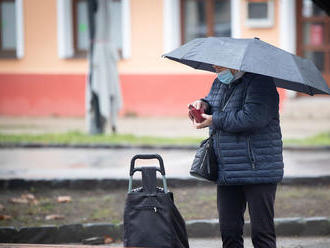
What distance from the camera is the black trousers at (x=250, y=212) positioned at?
5.28m

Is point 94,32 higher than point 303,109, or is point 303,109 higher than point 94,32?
point 94,32

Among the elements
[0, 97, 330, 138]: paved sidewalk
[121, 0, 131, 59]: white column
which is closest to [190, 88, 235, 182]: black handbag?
[0, 97, 330, 138]: paved sidewalk

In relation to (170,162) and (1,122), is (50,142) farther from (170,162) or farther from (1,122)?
(1,122)

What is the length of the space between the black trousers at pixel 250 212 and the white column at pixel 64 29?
47.0 ft

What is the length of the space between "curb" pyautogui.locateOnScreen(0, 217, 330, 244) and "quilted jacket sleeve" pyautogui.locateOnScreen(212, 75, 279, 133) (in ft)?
7.34

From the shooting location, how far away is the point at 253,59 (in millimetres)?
5141

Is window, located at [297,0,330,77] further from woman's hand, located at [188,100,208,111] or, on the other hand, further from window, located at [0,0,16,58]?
woman's hand, located at [188,100,208,111]

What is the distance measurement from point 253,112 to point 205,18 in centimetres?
1359

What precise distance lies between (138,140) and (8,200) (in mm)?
4961

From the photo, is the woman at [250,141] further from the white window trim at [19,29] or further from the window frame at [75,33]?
the white window trim at [19,29]

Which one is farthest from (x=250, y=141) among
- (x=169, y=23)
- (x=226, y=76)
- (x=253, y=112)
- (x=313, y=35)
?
(x=169, y=23)

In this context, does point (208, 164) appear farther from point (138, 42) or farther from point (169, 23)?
point (138, 42)

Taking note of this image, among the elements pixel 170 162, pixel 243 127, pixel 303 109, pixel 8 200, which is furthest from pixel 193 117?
pixel 303 109

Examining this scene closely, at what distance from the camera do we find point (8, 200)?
28.7ft
